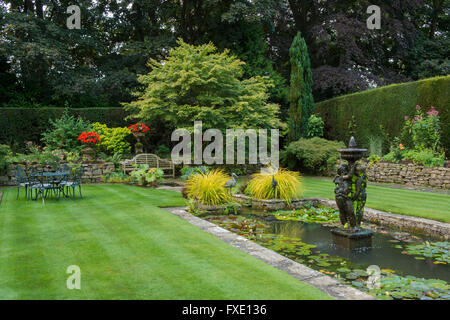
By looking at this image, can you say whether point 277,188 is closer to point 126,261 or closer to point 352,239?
point 352,239

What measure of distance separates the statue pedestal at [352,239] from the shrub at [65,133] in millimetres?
11025

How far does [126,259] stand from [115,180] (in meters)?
8.38

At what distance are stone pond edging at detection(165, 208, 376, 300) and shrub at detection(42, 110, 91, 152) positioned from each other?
32.6 feet

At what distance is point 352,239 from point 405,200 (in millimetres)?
3567

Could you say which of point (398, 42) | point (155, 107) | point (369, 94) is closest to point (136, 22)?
point (155, 107)

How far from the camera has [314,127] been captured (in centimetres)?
1650

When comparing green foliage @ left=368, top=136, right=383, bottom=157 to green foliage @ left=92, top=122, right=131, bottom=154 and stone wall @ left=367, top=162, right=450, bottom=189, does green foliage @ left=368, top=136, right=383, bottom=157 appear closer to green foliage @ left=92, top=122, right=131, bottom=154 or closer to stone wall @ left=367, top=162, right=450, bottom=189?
stone wall @ left=367, top=162, right=450, bottom=189

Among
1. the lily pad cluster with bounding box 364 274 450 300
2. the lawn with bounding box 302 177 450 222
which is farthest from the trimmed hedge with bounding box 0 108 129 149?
the lily pad cluster with bounding box 364 274 450 300

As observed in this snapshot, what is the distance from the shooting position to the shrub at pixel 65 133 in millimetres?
13805

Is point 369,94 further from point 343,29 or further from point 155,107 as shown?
point 155,107

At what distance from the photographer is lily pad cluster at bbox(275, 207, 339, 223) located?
22.8 feet

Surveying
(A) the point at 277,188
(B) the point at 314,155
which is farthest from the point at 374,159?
(A) the point at 277,188

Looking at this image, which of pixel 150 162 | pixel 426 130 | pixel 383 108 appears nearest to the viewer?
pixel 426 130

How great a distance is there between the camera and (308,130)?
16094 millimetres
